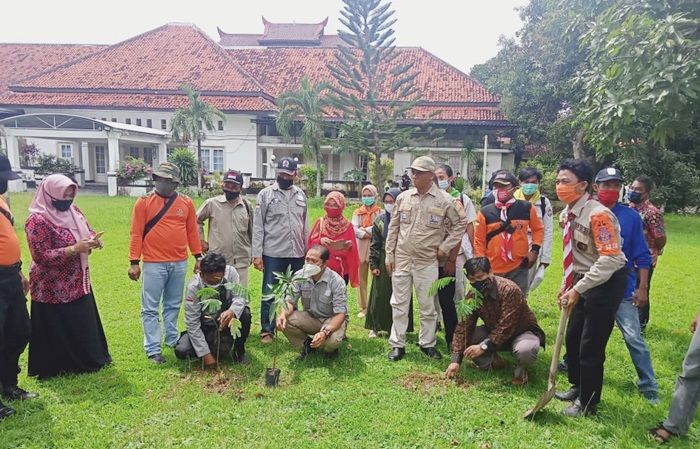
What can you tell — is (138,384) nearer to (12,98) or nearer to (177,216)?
(177,216)

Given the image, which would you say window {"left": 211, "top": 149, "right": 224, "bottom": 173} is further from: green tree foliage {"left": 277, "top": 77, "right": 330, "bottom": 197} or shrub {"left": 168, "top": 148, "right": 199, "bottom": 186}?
shrub {"left": 168, "top": 148, "right": 199, "bottom": 186}

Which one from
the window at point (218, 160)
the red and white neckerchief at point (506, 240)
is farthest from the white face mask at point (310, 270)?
the window at point (218, 160)

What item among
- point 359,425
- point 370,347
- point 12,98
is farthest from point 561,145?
point 12,98

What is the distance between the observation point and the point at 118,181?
21.8 metres

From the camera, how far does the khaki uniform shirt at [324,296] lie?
447cm

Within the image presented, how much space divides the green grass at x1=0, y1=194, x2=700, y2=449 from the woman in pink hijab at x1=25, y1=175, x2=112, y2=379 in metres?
0.17

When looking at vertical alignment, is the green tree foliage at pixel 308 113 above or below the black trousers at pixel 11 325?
above

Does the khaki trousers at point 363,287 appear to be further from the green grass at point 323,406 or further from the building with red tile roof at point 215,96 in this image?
the building with red tile roof at point 215,96

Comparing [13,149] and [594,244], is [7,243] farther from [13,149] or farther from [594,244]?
[13,149]

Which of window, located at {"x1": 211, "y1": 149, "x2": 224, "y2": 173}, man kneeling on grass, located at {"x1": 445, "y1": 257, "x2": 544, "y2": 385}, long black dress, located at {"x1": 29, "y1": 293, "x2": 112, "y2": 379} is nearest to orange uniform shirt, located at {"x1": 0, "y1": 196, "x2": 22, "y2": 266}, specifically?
long black dress, located at {"x1": 29, "y1": 293, "x2": 112, "y2": 379}

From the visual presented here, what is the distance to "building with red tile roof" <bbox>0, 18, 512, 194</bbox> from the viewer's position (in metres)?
25.3

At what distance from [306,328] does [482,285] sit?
5.28 ft

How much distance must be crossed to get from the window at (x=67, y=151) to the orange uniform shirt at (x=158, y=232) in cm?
2599

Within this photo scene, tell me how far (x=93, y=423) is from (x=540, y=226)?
3.87m
